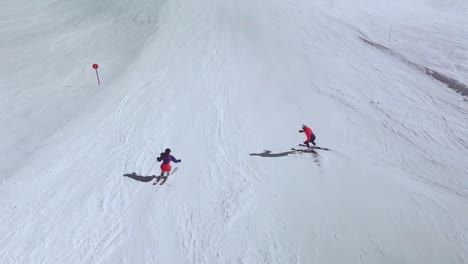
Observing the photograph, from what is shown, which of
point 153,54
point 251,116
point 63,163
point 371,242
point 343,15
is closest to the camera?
point 371,242

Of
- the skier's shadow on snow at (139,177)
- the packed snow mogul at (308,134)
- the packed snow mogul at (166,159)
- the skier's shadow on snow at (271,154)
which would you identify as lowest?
the skier's shadow on snow at (139,177)

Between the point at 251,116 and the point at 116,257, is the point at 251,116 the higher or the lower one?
the higher one

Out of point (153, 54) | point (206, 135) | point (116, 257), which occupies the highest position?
point (153, 54)

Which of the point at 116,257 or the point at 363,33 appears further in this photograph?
the point at 363,33

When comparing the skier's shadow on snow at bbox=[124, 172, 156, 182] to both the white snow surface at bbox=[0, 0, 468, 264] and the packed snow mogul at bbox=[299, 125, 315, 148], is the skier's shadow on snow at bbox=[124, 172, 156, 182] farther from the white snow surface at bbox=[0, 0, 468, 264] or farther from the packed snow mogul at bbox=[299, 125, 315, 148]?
the packed snow mogul at bbox=[299, 125, 315, 148]

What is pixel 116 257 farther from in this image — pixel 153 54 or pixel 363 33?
pixel 363 33

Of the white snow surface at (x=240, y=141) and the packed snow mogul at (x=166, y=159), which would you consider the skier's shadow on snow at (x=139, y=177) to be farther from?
the packed snow mogul at (x=166, y=159)

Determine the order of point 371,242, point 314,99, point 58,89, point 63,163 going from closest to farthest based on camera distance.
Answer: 1. point 371,242
2. point 63,163
3. point 314,99
4. point 58,89

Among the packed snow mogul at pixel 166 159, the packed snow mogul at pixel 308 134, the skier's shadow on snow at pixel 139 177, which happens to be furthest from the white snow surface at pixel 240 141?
the packed snow mogul at pixel 308 134

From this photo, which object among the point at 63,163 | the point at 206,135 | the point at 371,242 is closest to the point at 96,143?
the point at 63,163
